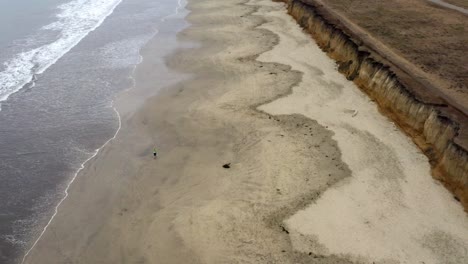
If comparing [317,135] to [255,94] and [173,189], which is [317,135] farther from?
[173,189]

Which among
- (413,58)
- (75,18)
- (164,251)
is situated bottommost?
(75,18)

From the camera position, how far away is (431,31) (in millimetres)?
21984

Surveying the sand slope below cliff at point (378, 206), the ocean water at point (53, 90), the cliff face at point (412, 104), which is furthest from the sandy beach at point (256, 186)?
the ocean water at point (53, 90)

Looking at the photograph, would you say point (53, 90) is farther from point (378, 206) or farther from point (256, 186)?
point (378, 206)

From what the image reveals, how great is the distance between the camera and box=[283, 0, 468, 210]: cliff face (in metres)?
12.4

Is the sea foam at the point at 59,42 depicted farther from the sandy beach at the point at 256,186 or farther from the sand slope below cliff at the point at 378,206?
the sand slope below cliff at the point at 378,206

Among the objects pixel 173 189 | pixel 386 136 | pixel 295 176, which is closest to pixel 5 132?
pixel 173 189

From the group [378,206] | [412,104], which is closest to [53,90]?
[378,206]

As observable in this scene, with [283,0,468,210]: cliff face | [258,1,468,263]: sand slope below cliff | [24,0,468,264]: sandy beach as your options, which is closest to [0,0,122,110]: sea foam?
[24,0,468,264]: sandy beach

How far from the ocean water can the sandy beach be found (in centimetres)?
74

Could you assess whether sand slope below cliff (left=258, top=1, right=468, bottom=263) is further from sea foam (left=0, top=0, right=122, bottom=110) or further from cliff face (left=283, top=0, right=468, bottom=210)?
sea foam (left=0, top=0, right=122, bottom=110)

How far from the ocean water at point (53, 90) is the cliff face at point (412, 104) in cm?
986

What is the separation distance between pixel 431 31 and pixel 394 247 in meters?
15.1

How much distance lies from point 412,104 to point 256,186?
6402 millimetres
